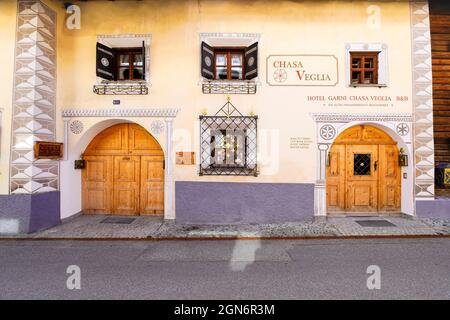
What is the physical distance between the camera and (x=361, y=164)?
349 inches

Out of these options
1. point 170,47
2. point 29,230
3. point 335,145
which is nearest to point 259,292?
point 335,145

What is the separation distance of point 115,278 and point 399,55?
1074cm

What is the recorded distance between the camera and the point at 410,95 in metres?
8.27

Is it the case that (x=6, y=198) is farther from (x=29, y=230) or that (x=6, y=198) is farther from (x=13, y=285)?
(x=13, y=285)

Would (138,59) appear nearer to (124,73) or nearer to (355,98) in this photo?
(124,73)

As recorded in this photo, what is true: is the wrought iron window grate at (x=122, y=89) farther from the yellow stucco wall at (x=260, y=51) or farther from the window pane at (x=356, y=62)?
the window pane at (x=356, y=62)

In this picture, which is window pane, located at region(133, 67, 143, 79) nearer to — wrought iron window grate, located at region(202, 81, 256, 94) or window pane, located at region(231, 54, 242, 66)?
wrought iron window grate, located at region(202, 81, 256, 94)

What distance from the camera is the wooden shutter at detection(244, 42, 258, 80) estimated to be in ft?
26.3

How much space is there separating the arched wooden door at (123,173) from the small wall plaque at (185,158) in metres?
1.09

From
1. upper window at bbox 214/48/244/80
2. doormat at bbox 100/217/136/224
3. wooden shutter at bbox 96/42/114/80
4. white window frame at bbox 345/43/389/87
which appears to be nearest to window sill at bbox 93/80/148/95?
wooden shutter at bbox 96/42/114/80

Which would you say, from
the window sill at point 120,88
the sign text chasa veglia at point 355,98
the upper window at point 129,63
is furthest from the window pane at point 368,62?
the upper window at point 129,63

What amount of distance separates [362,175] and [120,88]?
926cm

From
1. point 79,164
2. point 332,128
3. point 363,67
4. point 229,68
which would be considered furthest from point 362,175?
point 79,164

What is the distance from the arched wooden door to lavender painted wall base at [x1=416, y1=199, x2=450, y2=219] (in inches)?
366
